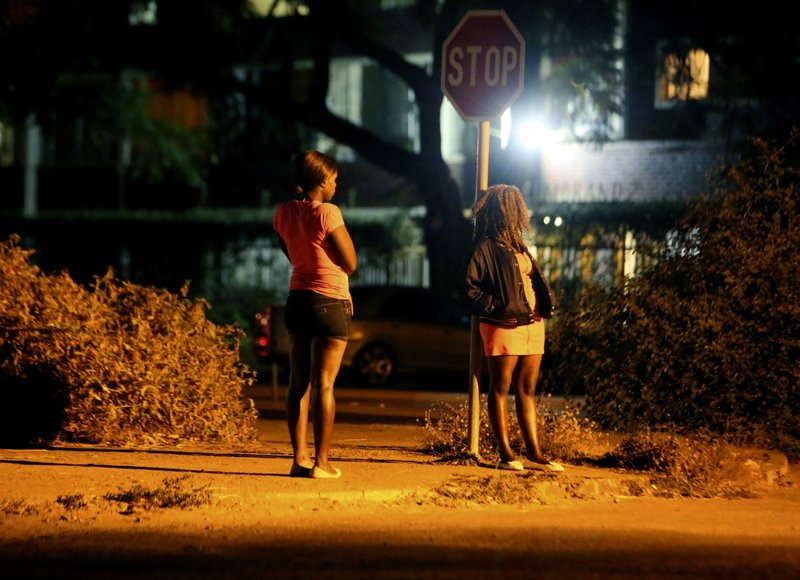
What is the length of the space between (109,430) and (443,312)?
31.8 feet

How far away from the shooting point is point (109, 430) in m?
8.94

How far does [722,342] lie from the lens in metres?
9.09

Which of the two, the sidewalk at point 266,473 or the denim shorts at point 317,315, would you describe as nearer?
the sidewalk at point 266,473

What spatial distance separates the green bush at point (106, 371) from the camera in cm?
891

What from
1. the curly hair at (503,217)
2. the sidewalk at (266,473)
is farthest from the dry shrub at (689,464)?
the curly hair at (503,217)

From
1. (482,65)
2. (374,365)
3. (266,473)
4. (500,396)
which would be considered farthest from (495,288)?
(374,365)

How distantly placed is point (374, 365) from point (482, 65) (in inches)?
374

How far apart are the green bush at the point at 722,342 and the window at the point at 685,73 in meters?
11.2

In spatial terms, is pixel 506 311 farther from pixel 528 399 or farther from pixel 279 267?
pixel 279 267

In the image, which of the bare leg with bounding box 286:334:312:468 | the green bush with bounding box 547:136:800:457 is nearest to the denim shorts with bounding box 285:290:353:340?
the bare leg with bounding box 286:334:312:468

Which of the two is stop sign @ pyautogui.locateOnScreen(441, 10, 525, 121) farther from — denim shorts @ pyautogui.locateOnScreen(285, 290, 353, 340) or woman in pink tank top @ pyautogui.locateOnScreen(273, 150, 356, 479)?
denim shorts @ pyautogui.locateOnScreen(285, 290, 353, 340)

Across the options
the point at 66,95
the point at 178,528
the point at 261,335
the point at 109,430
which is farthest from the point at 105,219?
the point at 178,528

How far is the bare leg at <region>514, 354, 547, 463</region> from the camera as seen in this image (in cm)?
816

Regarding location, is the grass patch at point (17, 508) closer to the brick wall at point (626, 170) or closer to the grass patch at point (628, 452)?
the grass patch at point (628, 452)
